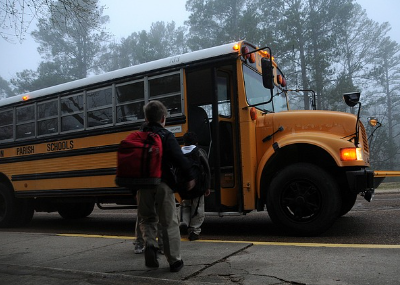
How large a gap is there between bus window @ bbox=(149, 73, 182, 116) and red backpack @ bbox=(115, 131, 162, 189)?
2389 mm

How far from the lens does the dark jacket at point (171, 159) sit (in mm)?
3572

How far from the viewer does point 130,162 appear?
11.5 feet

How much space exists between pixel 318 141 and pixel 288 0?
23600 millimetres

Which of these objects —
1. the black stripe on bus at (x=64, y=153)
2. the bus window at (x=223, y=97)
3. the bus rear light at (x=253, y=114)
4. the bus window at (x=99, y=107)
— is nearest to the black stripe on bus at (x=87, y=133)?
the bus window at (x=99, y=107)

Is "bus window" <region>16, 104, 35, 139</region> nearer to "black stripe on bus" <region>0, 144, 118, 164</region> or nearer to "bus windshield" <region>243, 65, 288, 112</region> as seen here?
"black stripe on bus" <region>0, 144, 118, 164</region>

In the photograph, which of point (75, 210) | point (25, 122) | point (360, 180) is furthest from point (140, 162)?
point (75, 210)

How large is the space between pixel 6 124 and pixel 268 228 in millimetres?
5618

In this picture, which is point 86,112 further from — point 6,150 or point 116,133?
point 6,150

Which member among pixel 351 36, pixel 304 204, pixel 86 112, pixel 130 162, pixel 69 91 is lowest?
pixel 304 204

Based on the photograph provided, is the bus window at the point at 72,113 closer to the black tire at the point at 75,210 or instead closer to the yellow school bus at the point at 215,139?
the yellow school bus at the point at 215,139

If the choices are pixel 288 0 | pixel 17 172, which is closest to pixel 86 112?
pixel 17 172

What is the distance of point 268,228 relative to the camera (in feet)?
20.4

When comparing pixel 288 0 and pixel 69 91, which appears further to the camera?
pixel 288 0

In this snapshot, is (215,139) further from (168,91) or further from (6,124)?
(6,124)
